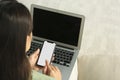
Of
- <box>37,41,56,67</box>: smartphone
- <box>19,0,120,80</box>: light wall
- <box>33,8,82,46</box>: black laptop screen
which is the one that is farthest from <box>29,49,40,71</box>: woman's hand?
<box>19,0,120,80</box>: light wall

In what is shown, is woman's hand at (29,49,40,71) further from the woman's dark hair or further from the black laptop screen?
the woman's dark hair

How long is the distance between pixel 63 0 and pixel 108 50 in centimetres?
39

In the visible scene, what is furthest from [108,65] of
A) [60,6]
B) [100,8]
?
[60,6]

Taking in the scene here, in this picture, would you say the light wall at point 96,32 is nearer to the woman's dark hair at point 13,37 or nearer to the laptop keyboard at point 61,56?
the laptop keyboard at point 61,56

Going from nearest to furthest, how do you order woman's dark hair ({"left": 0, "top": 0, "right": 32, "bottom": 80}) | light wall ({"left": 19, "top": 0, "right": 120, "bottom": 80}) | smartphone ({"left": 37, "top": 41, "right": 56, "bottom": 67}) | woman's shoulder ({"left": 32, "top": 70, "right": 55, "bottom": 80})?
woman's dark hair ({"left": 0, "top": 0, "right": 32, "bottom": 80}) → woman's shoulder ({"left": 32, "top": 70, "right": 55, "bottom": 80}) → smartphone ({"left": 37, "top": 41, "right": 56, "bottom": 67}) → light wall ({"left": 19, "top": 0, "right": 120, "bottom": 80})

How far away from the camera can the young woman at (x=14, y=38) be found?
917mm

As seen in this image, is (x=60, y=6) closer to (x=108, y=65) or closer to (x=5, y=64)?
(x=108, y=65)

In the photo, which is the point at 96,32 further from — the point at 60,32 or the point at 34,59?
the point at 34,59

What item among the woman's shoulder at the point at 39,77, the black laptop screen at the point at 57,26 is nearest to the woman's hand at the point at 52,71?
the woman's shoulder at the point at 39,77

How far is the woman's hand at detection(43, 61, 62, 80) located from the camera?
127 centimetres

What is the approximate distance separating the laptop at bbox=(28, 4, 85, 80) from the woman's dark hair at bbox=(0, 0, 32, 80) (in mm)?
390

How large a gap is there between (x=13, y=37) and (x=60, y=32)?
0.52 m

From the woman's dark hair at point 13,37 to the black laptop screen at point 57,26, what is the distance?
0.43m

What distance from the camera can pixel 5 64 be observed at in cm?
99
